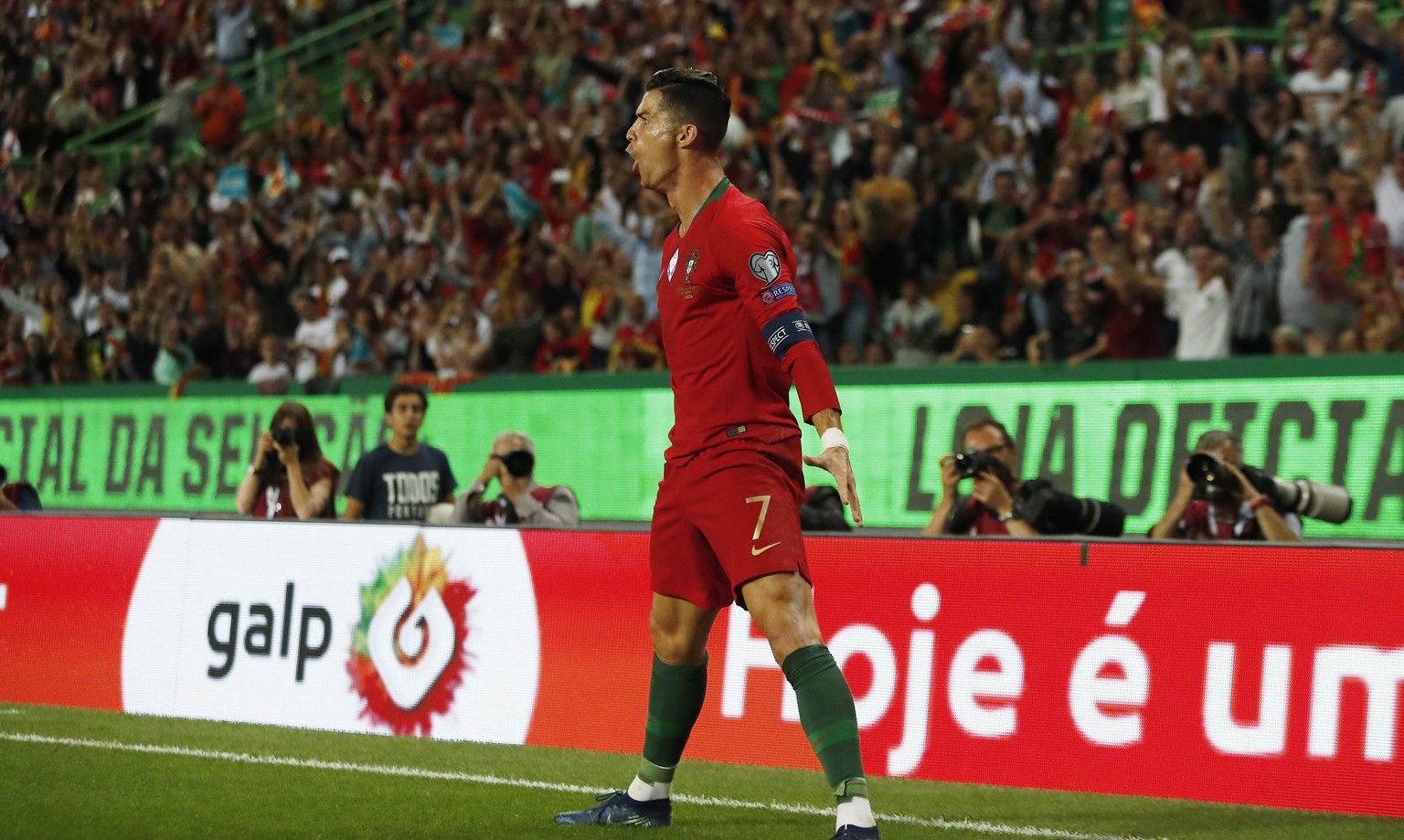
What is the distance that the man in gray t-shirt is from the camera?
10.2 m

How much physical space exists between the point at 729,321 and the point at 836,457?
65 centimetres

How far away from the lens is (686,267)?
16.9 feet

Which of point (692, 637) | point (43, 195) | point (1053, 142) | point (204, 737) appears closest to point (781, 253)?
point (692, 637)

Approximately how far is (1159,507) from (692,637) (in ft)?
21.9

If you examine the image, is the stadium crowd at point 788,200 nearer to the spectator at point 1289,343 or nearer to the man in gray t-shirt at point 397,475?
the spectator at point 1289,343

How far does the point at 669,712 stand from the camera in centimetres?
546

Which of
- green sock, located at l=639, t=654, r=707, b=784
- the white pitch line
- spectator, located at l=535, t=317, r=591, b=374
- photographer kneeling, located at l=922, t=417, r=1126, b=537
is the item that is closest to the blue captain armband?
green sock, located at l=639, t=654, r=707, b=784

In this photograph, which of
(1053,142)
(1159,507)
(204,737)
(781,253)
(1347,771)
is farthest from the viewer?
(1053,142)

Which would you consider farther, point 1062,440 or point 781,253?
point 1062,440

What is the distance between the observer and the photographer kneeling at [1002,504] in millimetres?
7699

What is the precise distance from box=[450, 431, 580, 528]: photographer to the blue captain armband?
4.53 m

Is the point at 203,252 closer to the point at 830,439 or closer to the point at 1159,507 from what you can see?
the point at 1159,507

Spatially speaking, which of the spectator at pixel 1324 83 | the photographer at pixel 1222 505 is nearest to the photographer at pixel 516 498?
the photographer at pixel 1222 505

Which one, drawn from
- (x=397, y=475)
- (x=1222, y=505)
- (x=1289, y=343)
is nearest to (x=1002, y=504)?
(x=1222, y=505)
